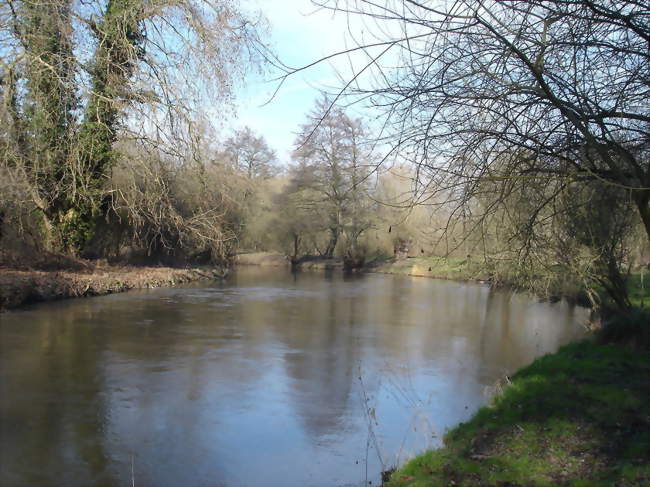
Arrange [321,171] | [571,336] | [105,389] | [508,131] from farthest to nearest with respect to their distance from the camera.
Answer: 1. [321,171]
2. [571,336]
3. [105,389]
4. [508,131]

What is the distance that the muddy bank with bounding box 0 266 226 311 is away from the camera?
12922 millimetres

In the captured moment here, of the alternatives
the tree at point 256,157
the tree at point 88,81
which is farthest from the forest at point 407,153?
the tree at point 256,157

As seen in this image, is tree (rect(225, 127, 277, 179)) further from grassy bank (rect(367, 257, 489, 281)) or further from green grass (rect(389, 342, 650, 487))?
green grass (rect(389, 342, 650, 487))

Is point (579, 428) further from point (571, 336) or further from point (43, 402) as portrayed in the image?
point (571, 336)

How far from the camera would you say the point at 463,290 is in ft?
74.4

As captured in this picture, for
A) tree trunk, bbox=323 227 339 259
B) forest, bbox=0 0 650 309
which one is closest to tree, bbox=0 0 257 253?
forest, bbox=0 0 650 309

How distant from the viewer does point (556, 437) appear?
15.5 feet

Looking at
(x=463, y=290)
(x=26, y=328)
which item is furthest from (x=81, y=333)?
(x=463, y=290)

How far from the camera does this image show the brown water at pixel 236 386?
201 inches

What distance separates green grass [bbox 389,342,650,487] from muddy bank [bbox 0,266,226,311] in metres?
11.1

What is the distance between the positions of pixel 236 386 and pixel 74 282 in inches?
368

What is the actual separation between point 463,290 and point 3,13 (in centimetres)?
1788

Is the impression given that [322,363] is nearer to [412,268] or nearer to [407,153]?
[407,153]

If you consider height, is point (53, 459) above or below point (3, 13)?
below
